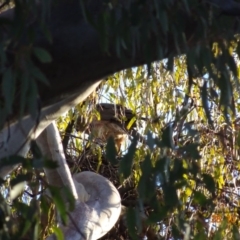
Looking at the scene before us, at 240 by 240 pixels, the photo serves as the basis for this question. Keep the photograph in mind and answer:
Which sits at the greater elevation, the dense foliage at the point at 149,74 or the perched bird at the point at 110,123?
the dense foliage at the point at 149,74

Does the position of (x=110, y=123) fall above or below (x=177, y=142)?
below

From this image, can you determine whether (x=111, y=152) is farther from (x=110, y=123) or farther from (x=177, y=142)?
(x=110, y=123)

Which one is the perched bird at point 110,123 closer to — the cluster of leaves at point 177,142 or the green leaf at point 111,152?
the cluster of leaves at point 177,142

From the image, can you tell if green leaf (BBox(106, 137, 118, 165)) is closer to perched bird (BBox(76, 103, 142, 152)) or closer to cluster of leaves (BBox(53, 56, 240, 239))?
cluster of leaves (BBox(53, 56, 240, 239))

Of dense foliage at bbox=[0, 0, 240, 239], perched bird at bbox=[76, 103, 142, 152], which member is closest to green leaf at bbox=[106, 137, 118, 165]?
dense foliage at bbox=[0, 0, 240, 239]

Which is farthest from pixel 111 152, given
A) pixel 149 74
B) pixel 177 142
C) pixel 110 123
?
pixel 110 123

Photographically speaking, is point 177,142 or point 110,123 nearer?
point 177,142

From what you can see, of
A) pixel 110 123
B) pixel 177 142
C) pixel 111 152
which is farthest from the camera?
pixel 110 123

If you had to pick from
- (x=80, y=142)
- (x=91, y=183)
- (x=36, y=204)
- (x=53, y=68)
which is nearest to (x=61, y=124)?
(x=80, y=142)

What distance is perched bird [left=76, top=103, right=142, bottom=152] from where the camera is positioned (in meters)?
3.46

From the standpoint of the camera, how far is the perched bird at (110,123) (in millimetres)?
3455

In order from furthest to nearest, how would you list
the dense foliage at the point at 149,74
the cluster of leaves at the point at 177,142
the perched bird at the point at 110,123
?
the perched bird at the point at 110,123, the cluster of leaves at the point at 177,142, the dense foliage at the point at 149,74

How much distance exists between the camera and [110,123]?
3559 mm

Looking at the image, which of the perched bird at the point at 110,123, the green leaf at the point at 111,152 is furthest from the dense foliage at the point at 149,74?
the perched bird at the point at 110,123
